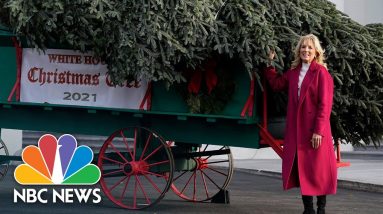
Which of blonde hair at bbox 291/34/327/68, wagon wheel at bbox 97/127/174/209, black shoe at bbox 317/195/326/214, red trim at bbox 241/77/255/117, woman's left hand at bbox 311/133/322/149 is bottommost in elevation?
black shoe at bbox 317/195/326/214

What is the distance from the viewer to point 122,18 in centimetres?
941

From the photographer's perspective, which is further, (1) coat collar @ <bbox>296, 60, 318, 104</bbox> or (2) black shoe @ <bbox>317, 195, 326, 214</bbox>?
(2) black shoe @ <bbox>317, 195, 326, 214</bbox>

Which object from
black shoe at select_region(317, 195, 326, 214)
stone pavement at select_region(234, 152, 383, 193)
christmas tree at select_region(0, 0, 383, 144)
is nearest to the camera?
black shoe at select_region(317, 195, 326, 214)

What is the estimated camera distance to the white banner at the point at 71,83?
10078 mm

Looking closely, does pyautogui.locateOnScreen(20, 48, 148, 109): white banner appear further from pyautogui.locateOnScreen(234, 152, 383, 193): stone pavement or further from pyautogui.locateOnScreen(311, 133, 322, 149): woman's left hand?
pyautogui.locateOnScreen(234, 152, 383, 193): stone pavement

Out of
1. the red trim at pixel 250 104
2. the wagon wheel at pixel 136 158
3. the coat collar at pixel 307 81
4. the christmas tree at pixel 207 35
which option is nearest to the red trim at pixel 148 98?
the wagon wheel at pixel 136 158

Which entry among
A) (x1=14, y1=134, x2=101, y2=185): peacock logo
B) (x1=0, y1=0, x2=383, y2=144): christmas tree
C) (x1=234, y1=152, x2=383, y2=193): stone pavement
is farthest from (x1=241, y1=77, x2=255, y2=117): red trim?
(x1=234, y1=152, x2=383, y2=193): stone pavement

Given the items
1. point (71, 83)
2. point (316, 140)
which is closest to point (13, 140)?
point (71, 83)

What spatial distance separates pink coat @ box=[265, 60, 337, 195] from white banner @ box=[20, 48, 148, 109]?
1.94 meters

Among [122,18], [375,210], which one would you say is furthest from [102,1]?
[375,210]

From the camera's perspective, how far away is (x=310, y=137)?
8.57 meters

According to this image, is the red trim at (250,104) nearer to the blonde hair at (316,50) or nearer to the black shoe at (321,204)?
the blonde hair at (316,50)

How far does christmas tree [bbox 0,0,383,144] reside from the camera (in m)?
9.17

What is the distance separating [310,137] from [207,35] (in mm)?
1447
